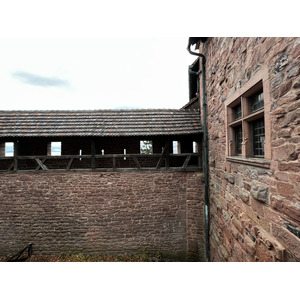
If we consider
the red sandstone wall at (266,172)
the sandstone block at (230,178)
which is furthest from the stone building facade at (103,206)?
the sandstone block at (230,178)

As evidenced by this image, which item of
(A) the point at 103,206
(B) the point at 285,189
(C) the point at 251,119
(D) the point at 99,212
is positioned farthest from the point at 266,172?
(D) the point at 99,212

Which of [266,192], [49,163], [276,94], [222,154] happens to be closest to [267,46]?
[276,94]

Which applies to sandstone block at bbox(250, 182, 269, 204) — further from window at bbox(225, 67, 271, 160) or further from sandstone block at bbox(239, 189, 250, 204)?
window at bbox(225, 67, 271, 160)

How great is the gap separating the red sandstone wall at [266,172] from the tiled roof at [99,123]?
1.98 m

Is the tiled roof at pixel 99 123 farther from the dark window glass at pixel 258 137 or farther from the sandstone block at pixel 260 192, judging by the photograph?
the sandstone block at pixel 260 192

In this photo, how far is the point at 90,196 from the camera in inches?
203

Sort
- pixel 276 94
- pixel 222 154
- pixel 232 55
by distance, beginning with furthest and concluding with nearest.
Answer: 1. pixel 222 154
2. pixel 232 55
3. pixel 276 94

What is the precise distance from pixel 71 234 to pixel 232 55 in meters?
6.80

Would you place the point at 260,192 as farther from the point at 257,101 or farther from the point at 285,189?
the point at 257,101

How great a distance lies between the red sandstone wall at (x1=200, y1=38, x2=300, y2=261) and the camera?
5.14 ft

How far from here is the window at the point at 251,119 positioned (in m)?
1.93

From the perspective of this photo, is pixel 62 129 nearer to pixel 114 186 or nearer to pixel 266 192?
pixel 114 186

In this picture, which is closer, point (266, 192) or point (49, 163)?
point (266, 192)

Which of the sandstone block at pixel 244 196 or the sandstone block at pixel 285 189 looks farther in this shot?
the sandstone block at pixel 244 196
